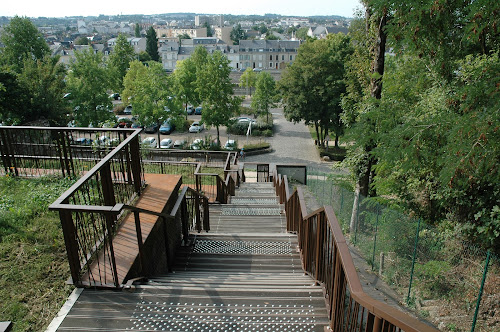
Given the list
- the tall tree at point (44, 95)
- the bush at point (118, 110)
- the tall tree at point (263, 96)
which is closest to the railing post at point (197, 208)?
the tall tree at point (44, 95)

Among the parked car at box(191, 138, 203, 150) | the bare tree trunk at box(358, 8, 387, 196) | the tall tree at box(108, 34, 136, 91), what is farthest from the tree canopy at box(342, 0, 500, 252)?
the tall tree at box(108, 34, 136, 91)

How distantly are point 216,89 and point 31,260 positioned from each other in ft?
87.8

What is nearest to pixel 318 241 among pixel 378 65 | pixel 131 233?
pixel 131 233

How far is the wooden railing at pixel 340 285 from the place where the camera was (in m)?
2.07

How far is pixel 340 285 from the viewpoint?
299cm

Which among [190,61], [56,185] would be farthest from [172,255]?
[190,61]

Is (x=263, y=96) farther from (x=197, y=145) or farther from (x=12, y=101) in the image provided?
(x=12, y=101)

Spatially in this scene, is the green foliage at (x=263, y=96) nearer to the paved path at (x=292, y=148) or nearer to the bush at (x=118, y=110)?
the paved path at (x=292, y=148)

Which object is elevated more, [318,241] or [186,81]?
[318,241]

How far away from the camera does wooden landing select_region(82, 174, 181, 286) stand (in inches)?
160

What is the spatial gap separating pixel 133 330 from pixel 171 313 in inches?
15.0

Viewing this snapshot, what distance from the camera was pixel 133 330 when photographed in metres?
3.29

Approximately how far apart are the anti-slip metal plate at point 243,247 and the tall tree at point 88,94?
89.5ft

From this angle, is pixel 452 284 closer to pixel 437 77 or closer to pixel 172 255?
pixel 172 255
